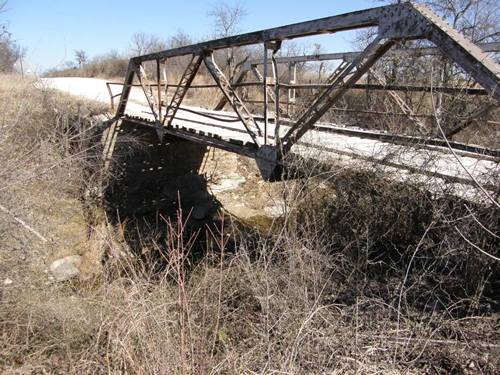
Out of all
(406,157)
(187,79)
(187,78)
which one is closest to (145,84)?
(187,78)

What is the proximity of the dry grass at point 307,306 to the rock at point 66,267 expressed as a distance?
7.24 feet

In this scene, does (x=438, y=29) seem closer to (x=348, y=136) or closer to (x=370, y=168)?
(x=370, y=168)

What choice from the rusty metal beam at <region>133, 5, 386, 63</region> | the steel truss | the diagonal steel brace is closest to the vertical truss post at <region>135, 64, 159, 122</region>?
the diagonal steel brace

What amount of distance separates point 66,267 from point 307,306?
6.27m

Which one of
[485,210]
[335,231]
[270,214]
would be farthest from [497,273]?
[270,214]

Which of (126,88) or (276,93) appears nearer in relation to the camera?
(276,93)

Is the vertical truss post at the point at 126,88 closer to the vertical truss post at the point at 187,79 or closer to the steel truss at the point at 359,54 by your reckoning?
the vertical truss post at the point at 187,79

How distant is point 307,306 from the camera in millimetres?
2955

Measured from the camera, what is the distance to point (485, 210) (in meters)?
2.97

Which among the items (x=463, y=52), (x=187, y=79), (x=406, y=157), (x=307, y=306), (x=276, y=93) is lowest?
(x=307, y=306)

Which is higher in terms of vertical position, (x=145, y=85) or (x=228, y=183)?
(x=145, y=85)

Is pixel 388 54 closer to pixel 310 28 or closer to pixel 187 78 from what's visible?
pixel 310 28

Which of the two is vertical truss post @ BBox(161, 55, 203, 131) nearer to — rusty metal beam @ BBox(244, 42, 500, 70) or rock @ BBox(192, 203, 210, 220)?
rusty metal beam @ BBox(244, 42, 500, 70)

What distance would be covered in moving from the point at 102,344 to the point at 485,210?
3370 mm
